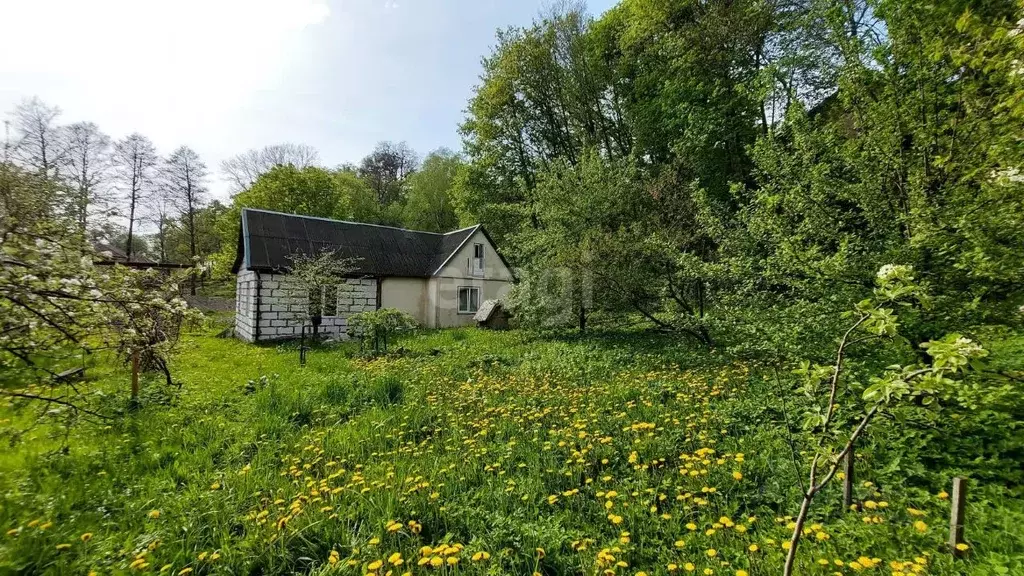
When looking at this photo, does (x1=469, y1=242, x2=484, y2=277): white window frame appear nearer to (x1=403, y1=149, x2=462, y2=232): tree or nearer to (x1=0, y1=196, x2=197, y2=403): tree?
(x1=403, y1=149, x2=462, y2=232): tree

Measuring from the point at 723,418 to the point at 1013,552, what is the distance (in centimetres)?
238

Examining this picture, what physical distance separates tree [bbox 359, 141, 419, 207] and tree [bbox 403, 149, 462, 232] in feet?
19.3

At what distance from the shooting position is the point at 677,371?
735 centimetres

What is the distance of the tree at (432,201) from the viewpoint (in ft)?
102

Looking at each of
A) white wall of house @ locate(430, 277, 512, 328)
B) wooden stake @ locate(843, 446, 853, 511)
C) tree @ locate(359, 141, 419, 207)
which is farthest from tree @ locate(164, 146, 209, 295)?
wooden stake @ locate(843, 446, 853, 511)

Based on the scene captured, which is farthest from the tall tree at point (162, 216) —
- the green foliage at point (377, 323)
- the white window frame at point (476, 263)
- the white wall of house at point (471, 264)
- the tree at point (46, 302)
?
the tree at point (46, 302)

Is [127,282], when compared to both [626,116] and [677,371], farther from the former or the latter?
[626,116]

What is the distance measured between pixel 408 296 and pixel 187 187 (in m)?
22.0

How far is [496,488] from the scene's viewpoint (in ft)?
11.6

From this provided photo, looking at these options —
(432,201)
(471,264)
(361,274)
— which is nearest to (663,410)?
(361,274)

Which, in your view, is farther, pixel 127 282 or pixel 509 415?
pixel 509 415

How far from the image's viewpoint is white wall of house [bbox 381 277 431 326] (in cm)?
1702

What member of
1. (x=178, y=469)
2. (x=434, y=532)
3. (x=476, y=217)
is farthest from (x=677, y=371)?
(x=476, y=217)

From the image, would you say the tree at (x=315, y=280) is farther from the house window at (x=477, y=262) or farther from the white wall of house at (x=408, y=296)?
the house window at (x=477, y=262)
